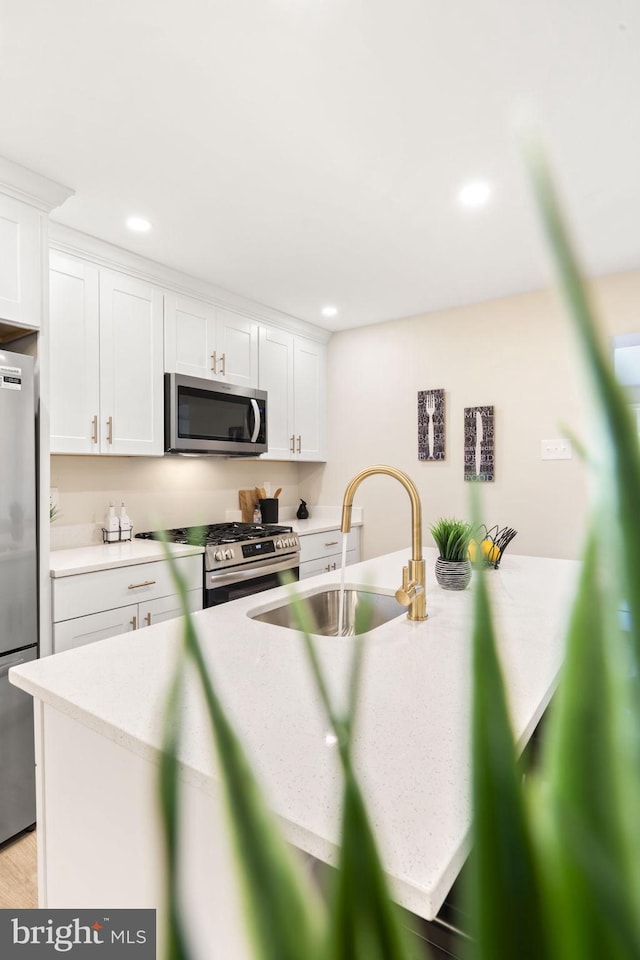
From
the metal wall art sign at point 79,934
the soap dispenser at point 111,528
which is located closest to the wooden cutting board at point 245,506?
the soap dispenser at point 111,528

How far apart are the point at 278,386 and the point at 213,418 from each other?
823 millimetres

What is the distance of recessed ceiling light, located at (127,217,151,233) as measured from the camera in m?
2.49

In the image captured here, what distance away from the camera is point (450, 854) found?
559 millimetres

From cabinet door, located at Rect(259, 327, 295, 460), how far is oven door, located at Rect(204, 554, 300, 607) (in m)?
0.93

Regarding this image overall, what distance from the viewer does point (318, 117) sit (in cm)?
183

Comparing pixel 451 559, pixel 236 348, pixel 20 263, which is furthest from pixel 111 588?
pixel 236 348

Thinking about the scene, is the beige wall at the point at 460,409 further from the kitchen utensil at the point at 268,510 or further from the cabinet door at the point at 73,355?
the cabinet door at the point at 73,355

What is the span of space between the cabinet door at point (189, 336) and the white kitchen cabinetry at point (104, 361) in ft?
0.22

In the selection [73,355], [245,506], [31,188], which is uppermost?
[31,188]

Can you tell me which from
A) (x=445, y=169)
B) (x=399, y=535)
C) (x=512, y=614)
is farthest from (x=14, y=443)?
(x=399, y=535)

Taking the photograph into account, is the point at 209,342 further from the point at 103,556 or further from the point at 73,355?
the point at 103,556

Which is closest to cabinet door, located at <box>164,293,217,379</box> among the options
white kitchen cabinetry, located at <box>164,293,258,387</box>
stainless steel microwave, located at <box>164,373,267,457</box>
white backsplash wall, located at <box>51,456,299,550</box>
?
white kitchen cabinetry, located at <box>164,293,258,387</box>

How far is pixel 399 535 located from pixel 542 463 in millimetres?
1148

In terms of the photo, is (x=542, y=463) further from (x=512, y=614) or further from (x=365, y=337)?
(x=512, y=614)
